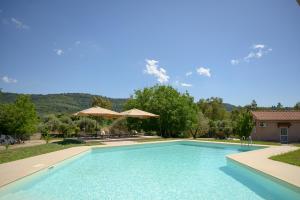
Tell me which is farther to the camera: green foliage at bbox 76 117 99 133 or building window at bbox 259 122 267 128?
green foliage at bbox 76 117 99 133

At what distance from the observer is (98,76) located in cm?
3206

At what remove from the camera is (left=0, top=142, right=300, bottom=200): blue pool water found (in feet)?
25.6

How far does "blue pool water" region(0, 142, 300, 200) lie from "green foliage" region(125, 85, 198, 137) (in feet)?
47.5

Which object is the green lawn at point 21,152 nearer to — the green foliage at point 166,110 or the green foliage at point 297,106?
the green foliage at point 166,110

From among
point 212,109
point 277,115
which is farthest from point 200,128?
point 212,109

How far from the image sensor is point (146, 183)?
30.7ft

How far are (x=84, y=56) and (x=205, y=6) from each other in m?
11.9

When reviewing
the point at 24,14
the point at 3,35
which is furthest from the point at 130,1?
the point at 3,35

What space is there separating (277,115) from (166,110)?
11177mm

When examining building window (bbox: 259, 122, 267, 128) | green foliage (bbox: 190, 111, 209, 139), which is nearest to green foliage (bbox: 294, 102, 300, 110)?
green foliage (bbox: 190, 111, 209, 139)

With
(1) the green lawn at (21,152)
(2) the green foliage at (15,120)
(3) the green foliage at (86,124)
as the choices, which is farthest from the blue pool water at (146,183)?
(3) the green foliage at (86,124)

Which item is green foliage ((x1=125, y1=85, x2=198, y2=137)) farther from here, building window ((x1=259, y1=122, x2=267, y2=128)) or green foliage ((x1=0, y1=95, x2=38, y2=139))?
green foliage ((x1=0, y1=95, x2=38, y2=139))

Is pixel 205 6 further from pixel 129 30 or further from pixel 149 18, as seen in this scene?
pixel 129 30

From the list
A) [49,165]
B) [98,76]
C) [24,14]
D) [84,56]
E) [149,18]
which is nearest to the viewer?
[49,165]
